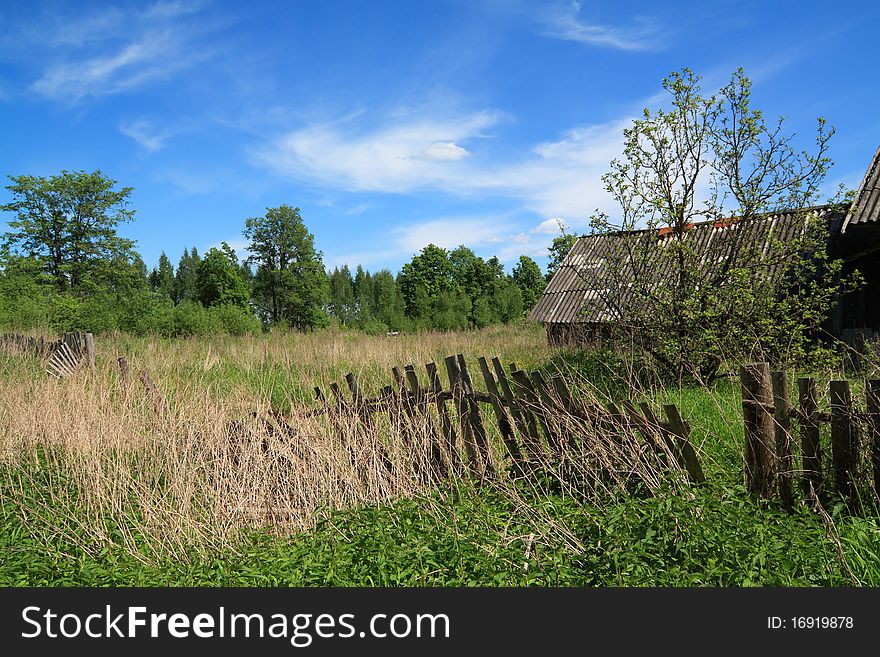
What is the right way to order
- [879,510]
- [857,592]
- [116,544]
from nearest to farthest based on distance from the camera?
[857,592] < [879,510] < [116,544]

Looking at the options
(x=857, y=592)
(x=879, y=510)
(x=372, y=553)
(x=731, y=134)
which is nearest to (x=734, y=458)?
(x=879, y=510)

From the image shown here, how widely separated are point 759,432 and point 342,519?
9.63ft

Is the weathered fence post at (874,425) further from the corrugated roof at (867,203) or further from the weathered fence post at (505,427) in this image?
the corrugated roof at (867,203)

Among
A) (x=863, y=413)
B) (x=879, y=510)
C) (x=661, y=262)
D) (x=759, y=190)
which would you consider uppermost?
(x=759, y=190)

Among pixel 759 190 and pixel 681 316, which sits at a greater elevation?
pixel 759 190

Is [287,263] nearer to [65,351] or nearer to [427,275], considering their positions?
[427,275]

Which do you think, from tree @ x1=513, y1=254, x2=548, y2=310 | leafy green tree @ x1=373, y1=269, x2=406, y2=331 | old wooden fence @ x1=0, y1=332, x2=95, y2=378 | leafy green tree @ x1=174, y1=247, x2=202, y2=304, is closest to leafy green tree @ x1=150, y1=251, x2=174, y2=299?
leafy green tree @ x1=174, y1=247, x2=202, y2=304

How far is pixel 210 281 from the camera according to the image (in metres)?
47.4

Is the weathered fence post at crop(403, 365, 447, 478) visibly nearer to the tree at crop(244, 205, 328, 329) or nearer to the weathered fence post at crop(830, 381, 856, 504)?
the weathered fence post at crop(830, 381, 856, 504)

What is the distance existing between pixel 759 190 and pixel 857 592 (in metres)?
7.62

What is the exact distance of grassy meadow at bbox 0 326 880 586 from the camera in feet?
11.3

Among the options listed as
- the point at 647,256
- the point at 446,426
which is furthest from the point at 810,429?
the point at 647,256

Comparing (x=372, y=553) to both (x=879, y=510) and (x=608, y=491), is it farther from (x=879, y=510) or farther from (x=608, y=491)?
(x=879, y=510)

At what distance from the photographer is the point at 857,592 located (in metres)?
3.08
